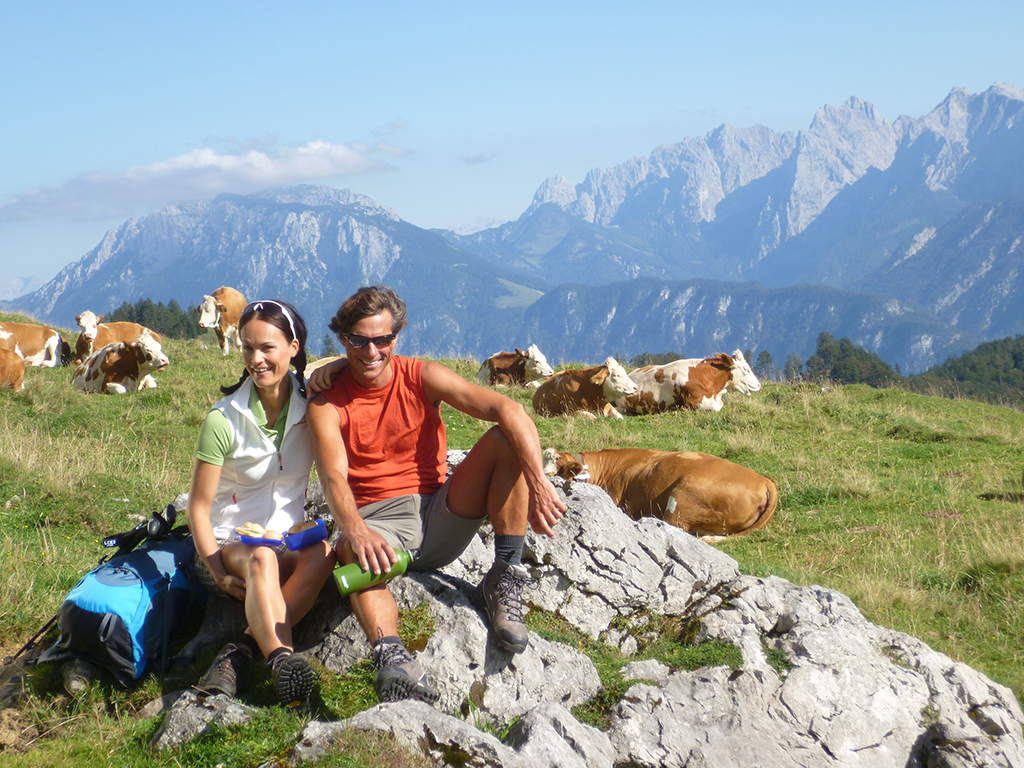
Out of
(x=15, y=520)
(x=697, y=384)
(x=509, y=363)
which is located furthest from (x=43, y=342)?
(x=697, y=384)

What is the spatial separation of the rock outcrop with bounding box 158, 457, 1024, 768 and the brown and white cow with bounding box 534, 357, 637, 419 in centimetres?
1170

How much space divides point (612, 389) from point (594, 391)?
39 centimetres

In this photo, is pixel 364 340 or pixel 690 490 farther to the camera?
pixel 690 490

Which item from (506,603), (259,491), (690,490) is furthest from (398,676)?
(690,490)

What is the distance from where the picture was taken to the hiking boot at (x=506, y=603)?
16.0 feet

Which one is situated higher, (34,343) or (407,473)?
(407,473)

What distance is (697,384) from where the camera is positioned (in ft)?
58.0

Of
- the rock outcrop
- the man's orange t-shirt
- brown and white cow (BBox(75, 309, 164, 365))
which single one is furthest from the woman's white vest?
brown and white cow (BBox(75, 309, 164, 365))

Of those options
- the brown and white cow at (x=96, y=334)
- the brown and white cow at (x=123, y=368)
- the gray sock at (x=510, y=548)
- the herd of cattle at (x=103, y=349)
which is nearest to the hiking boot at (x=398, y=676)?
the gray sock at (x=510, y=548)

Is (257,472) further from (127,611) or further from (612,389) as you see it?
(612,389)

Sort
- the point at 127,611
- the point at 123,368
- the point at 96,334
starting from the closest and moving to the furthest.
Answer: the point at 127,611
the point at 123,368
the point at 96,334

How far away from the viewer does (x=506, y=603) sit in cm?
500

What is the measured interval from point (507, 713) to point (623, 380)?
13.4 m

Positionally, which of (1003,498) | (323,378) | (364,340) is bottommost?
Result: (1003,498)
